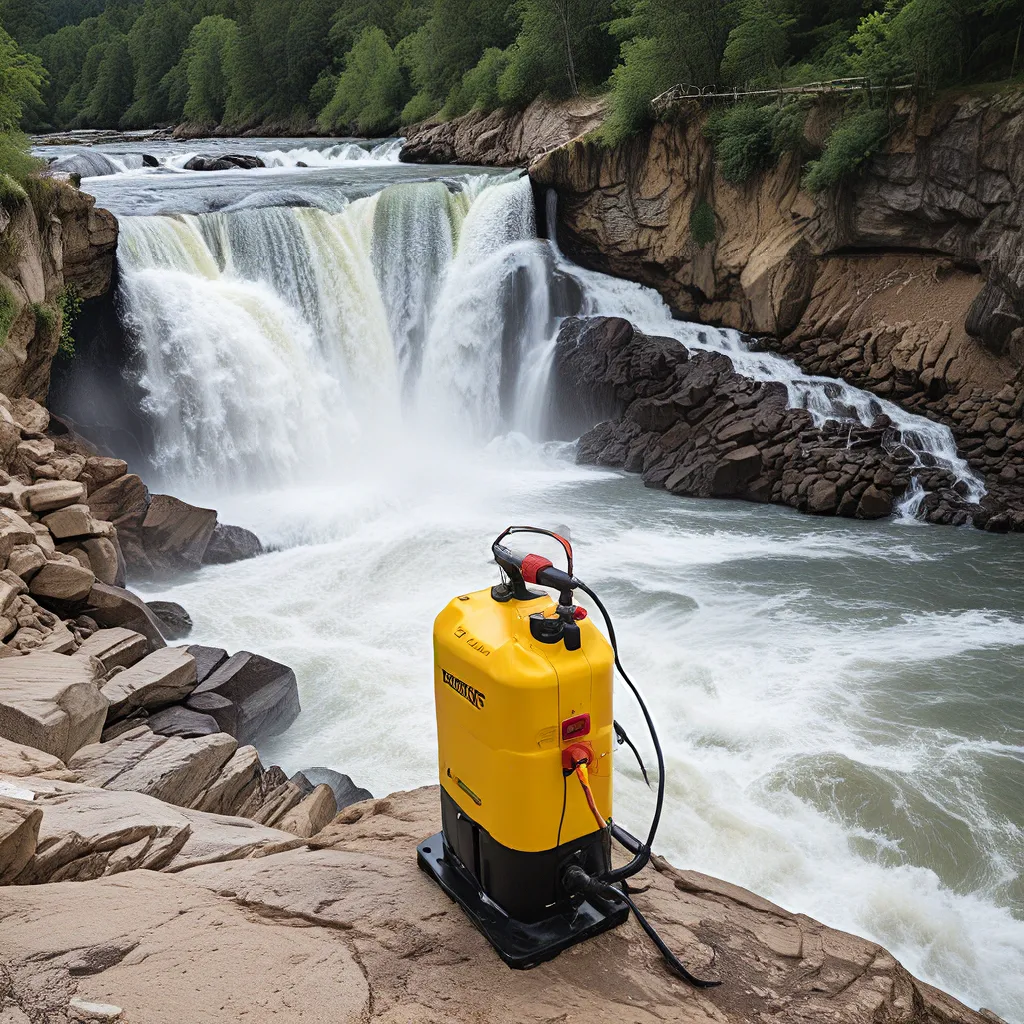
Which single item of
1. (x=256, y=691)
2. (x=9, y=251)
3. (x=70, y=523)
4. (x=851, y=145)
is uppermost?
(x=851, y=145)

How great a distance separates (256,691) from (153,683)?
0.95 m

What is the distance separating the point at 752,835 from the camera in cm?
586

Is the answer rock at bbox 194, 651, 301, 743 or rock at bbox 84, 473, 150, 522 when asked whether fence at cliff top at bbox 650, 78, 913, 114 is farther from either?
rock at bbox 194, 651, 301, 743

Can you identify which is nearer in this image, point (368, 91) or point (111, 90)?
point (368, 91)

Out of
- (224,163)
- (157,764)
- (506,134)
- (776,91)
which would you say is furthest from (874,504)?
(224,163)

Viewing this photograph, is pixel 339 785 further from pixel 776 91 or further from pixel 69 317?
pixel 776 91

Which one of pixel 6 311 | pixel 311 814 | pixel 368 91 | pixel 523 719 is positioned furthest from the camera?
pixel 368 91

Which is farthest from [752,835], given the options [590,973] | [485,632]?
[485,632]

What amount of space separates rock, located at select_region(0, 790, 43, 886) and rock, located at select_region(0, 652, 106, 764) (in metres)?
1.95

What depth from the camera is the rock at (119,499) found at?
1053cm

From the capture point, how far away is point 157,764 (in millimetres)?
5391

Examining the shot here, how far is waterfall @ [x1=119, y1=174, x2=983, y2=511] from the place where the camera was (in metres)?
13.8

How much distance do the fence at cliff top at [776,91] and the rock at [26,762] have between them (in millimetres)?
15699

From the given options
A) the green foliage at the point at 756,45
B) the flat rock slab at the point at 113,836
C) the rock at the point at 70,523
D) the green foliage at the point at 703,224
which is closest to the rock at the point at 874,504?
the green foliage at the point at 703,224
